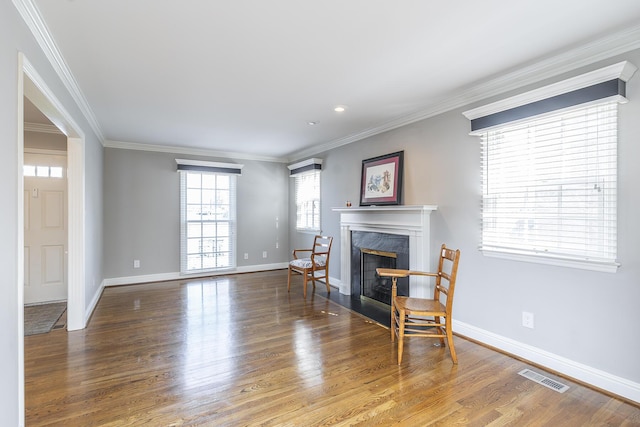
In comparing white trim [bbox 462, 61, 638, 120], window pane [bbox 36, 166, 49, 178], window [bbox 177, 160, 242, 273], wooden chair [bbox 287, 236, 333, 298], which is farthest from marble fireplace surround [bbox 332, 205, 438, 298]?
window pane [bbox 36, 166, 49, 178]

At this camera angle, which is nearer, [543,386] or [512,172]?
[543,386]

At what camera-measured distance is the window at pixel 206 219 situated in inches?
227

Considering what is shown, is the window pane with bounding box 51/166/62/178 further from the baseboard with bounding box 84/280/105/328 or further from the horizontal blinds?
the horizontal blinds

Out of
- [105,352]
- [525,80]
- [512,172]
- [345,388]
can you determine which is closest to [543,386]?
[345,388]

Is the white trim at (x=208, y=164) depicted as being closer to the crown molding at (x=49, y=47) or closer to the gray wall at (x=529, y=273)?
the crown molding at (x=49, y=47)

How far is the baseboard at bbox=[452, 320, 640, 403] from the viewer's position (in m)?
2.11

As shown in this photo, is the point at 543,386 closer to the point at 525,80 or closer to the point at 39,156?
the point at 525,80

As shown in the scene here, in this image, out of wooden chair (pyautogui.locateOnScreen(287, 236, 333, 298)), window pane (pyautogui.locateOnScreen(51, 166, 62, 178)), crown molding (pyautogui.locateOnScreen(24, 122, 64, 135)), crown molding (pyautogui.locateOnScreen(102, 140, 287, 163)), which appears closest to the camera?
crown molding (pyautogui.locateOnScreen(24, 122, 64, 135))

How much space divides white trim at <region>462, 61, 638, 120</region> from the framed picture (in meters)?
1.11

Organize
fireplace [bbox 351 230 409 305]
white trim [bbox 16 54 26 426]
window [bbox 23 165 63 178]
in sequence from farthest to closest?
window [bbox 23 165 63 178] < fireplace [bbox 351 230 409 305] < white trim [bbox 16 54 26 426]

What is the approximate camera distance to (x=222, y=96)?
3207mm

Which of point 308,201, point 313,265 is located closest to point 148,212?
point 308,201

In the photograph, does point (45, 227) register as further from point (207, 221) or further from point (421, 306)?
point (421, 306)

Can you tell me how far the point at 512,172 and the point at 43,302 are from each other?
5.94m
